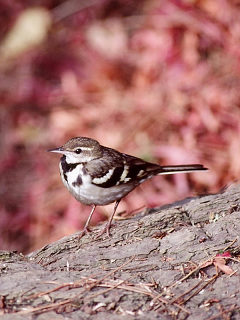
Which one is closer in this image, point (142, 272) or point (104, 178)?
point (142, 272)

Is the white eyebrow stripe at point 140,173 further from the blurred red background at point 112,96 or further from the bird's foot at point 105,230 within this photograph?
the blurred red background at point 112,96

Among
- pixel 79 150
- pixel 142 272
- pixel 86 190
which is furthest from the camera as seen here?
pixel 79 150

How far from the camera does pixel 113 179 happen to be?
5.52 m

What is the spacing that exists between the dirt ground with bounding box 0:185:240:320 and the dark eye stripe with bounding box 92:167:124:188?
18.2 inches

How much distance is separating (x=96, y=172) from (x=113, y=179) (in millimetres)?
199

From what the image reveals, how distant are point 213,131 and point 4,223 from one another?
343cm

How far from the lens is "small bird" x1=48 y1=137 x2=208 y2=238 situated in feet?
17.6

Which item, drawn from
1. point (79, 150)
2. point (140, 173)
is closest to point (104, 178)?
point (79, 150)

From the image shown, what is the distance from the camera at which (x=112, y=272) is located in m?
4.12

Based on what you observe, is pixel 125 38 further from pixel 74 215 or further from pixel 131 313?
pixel 131 313

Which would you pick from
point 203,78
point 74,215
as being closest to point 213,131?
point 203,78

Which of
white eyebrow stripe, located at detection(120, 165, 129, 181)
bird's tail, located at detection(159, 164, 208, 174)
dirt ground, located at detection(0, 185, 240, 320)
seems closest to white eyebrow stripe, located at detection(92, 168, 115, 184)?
white eyebrow stripe, located at detection(120, 165, 129, 181)

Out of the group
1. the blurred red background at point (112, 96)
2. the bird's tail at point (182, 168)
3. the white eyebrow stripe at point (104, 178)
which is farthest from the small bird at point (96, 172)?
the blurred red background at point (112, 96)

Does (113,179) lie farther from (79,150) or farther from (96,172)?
(79,150)
